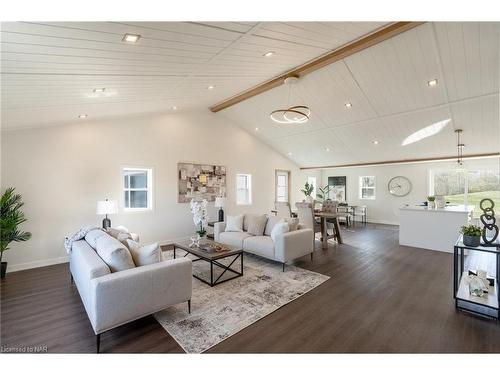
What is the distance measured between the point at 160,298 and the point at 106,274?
0.56 m

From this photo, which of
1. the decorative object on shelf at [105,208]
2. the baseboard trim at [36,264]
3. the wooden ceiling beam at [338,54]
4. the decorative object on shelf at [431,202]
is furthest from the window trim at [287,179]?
the baseboard trim at [36,264]

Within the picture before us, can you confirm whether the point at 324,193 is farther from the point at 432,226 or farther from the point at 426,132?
the point at 432,226

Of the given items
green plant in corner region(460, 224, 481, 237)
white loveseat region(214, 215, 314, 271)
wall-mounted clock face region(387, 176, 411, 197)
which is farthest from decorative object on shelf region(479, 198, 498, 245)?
wall-mounted clock face region(387, 176, 411, 197)

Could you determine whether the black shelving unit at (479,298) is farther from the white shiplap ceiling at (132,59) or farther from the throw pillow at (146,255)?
the throw pillow at (146,255)

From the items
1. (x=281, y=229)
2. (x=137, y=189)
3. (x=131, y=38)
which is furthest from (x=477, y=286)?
(x=137, y=189)

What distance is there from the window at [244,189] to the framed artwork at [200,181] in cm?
82

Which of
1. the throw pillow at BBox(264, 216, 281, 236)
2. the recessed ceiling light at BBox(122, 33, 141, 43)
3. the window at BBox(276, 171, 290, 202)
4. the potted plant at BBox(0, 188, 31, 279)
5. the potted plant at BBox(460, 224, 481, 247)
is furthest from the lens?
the window at BBox(276, 171, 290, 202)

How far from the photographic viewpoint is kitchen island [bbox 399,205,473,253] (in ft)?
16.5

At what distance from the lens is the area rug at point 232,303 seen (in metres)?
2.24

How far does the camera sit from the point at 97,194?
190 inches

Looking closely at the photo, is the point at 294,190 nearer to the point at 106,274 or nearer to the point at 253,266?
the point at 253,266

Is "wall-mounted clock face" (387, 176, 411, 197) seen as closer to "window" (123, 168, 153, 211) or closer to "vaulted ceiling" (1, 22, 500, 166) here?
"vaulted ceiling" (1, 22, 500, 166)

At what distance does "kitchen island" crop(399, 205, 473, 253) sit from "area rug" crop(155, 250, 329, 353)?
3291 millimetres
